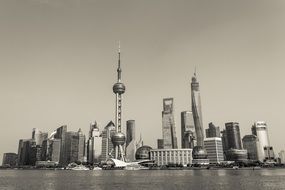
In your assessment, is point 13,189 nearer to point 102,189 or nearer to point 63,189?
point 63,189

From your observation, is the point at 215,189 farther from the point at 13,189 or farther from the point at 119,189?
the point at 13,189

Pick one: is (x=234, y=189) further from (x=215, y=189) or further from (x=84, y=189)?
(x=84, y=189)

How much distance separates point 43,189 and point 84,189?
44.4ft

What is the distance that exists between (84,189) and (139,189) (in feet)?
57.9

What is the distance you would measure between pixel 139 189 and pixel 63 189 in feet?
79.2

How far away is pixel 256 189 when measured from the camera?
95.1 metres

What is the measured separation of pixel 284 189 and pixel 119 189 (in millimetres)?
51076

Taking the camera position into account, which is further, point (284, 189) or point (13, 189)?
point (13, 189)

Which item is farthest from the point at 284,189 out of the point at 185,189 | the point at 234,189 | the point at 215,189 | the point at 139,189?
the point at 139,189

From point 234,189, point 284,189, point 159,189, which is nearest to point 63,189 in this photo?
point 159,189

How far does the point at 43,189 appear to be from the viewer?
320 feet

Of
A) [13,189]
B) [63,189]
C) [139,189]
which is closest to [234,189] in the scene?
[139,189]

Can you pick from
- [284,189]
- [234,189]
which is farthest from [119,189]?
[284,189]

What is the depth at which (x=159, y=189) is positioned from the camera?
94.6 metres
